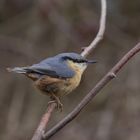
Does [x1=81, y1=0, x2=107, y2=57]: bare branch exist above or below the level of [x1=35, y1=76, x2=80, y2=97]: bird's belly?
above

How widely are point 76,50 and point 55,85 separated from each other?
11.0ft

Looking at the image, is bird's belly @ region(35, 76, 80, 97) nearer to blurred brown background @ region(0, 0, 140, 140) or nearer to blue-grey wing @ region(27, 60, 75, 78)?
blue-grey wing @ region(27, 60, 75, 78)

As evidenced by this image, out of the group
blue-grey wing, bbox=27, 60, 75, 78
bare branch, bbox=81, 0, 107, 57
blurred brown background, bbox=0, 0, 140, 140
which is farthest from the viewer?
blurred brown background, bbox=0, 0, 140, 140

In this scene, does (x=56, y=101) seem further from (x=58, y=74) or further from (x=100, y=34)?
(x=100, y=34)

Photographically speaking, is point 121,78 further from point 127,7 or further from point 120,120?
point 127,7

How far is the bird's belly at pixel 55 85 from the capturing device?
9.77ft

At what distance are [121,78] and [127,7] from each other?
3.06ft

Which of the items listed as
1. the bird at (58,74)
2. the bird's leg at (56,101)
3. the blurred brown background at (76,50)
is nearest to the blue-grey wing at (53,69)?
the bird at (58,74)

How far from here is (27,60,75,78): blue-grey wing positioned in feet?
9.51

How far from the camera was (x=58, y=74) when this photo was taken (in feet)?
9.93

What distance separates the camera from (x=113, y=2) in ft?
20.7

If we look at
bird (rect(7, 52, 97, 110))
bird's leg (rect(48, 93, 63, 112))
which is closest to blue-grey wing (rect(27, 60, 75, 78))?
bird (rect(7, 52, 97, 110))

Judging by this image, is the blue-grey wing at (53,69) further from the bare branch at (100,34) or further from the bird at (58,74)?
the bare branch at (100,34)

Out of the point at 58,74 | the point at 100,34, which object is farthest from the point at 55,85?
the point at 100,34
